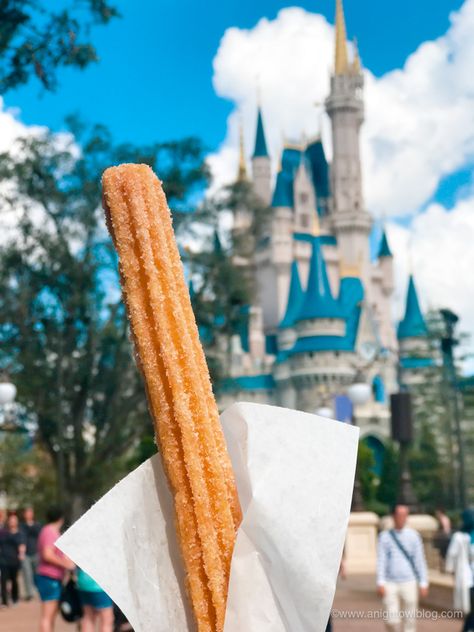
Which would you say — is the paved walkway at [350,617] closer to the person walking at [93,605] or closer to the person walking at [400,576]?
the person walking at [400,576]

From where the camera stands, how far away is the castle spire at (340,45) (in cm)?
7438

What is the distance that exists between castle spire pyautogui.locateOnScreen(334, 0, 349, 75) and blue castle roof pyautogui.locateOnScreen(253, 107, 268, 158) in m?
8.36

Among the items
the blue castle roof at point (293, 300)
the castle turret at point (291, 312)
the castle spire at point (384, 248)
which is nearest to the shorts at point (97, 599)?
the castle turret at point (291, 312)

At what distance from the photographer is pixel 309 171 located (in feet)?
257

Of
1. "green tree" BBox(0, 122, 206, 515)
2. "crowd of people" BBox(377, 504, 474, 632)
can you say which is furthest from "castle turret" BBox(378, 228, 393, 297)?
"crowd of people" BBox(377, 504, 474, 632)

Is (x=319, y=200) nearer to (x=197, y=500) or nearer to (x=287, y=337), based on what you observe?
(x=287, y=337)

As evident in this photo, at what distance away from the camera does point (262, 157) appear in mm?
77562

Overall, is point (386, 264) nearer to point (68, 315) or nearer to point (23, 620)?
point (68, 315)

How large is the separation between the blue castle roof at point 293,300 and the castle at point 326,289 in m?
0.08

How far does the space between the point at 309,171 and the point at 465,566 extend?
7325 cm

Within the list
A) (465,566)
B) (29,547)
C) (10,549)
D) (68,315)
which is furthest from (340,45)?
(465,566)

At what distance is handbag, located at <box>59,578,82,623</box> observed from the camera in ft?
18.8

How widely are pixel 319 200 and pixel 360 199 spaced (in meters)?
4.46

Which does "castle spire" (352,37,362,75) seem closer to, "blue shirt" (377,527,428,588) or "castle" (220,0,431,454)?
"castle" (220,0,431,454)
